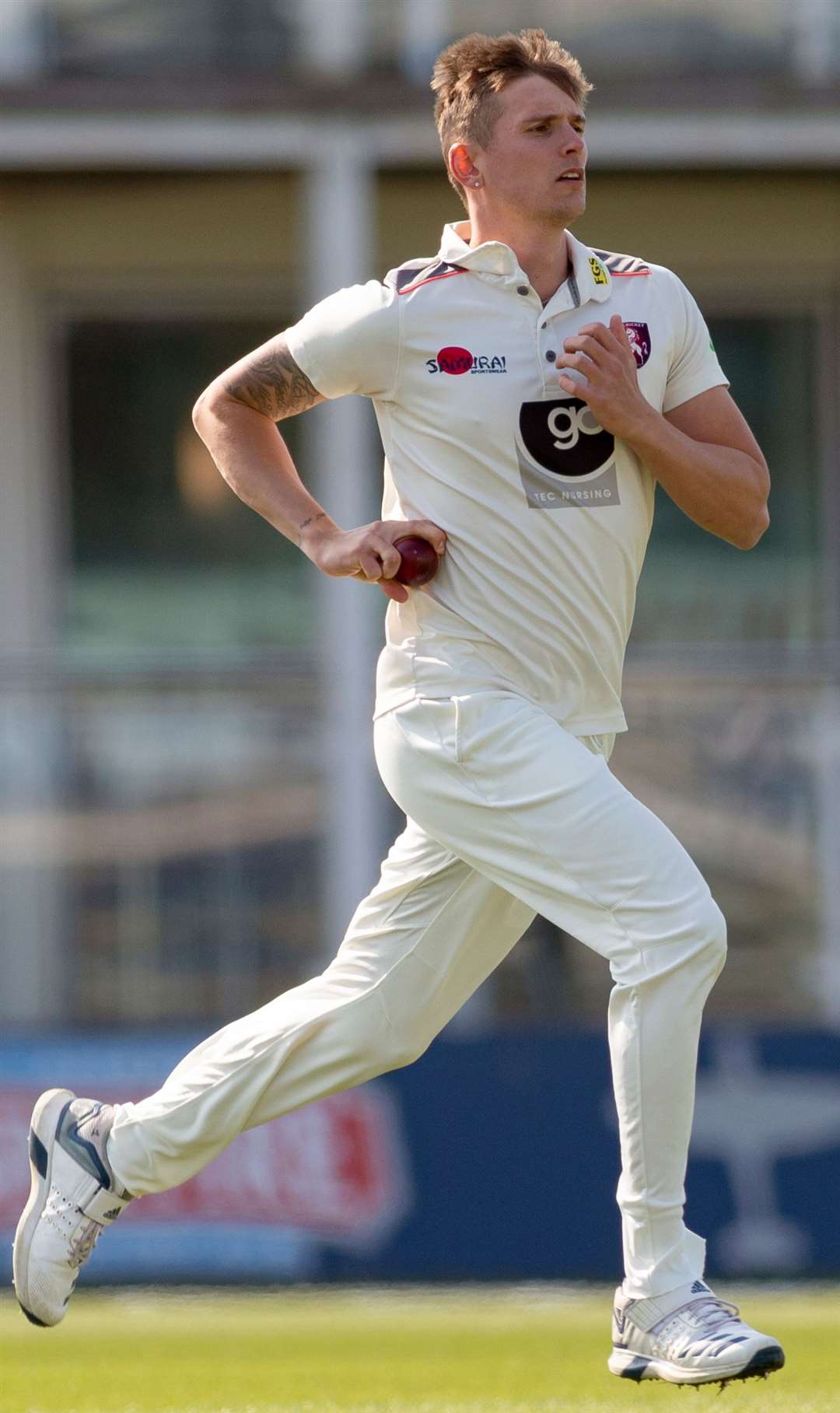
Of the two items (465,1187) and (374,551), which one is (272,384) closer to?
(374,551)

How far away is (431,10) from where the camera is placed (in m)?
10.6

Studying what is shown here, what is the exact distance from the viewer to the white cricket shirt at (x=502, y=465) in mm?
4117

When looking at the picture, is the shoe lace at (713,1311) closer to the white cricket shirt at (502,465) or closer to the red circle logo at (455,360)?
the white cricket shirt at (502,465)

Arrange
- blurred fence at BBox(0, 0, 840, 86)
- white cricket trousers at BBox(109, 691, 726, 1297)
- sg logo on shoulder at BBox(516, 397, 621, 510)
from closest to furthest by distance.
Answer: white cricket trousers at BBox(109, 691, 726, 1297) < sg logo on shoulder at BBox(516, 397, 621, 510) < blurred fence at BBox(0, 0, 840, 86)

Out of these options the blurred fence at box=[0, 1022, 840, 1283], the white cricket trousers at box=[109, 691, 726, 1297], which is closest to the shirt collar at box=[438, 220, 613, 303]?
the white cricket trousers at box=[109, 691, 726, 1297]

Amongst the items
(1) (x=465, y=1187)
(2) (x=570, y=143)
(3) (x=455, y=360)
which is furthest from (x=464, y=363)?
(1) (x=465, y=1187)

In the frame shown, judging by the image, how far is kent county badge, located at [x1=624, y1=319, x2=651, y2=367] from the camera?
4.17 m

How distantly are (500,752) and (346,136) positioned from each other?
6721 mm

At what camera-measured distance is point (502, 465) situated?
4.11 m

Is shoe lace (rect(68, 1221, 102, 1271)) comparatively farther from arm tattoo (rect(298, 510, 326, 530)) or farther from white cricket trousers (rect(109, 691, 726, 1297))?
arm tattoo (rect(298, 510, 326, 530))

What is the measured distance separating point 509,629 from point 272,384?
2.12ft

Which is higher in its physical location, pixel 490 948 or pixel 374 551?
pixel 374 551

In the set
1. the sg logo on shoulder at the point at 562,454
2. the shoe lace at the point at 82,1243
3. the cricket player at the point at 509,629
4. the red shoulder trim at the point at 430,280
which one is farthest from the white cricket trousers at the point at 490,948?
the red shoulder trim at the point at 430,280

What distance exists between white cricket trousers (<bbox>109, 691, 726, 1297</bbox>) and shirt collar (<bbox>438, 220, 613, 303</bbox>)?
74cm
